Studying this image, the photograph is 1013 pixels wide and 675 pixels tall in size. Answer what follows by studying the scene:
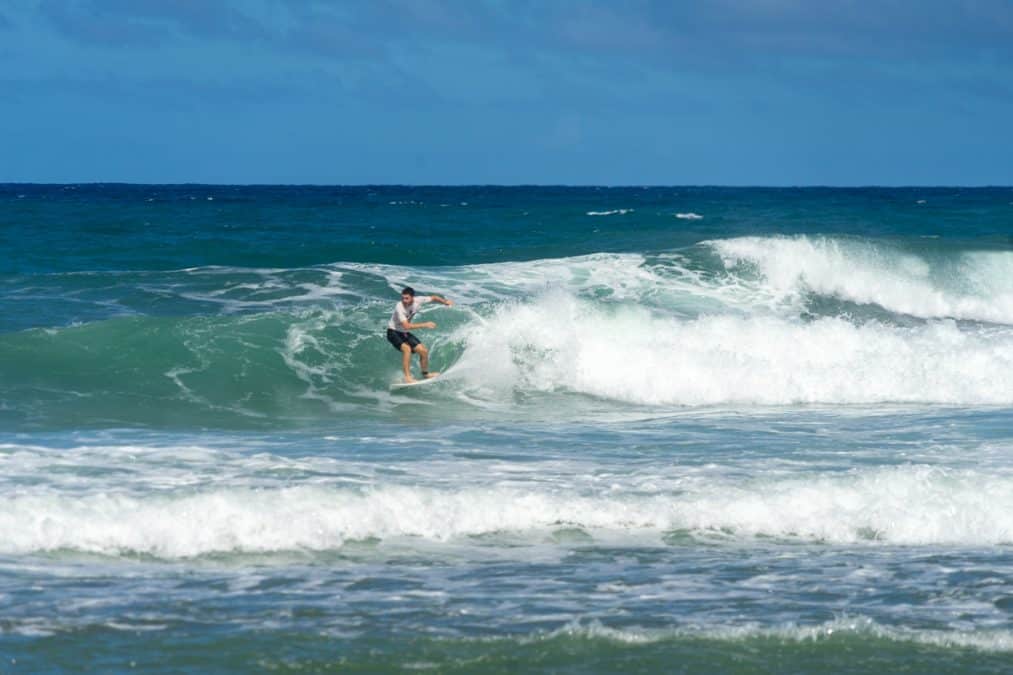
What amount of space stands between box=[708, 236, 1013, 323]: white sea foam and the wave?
15.4 m

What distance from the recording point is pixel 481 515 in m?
9.65

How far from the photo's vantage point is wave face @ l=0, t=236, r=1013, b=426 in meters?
16.1

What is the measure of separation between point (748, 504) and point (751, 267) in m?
17.4

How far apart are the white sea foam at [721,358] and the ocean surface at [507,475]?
59 millimetres

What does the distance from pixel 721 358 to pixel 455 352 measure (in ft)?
11.9

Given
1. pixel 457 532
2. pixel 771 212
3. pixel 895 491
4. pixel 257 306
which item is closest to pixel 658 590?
pixel 457 532

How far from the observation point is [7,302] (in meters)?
22.2

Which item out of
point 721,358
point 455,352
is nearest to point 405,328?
point 455,352

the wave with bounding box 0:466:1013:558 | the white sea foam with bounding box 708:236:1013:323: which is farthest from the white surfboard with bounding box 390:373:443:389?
the white sea foam with bounding box 708:236:1013:323

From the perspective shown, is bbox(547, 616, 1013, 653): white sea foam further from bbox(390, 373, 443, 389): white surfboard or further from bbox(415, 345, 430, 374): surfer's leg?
bbox(415, 345, 430, 374): surfer's leg

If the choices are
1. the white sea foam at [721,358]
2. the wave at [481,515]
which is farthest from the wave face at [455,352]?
the wave at [481,515]

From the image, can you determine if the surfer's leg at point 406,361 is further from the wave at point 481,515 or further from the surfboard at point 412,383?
the wave at point 481,515

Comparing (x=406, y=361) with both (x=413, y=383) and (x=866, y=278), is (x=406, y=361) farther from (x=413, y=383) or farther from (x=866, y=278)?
(x=866, y=278)

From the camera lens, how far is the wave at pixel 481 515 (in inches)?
355
